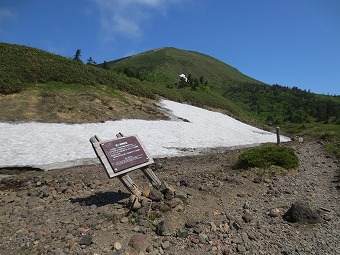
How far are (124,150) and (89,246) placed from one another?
3.08 meters

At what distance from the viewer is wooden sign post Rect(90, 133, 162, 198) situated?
333 inches

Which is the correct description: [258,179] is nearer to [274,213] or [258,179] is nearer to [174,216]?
[274,213]

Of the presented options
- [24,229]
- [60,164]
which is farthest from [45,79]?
[24,229]

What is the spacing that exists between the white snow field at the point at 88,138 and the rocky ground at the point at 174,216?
325 cm

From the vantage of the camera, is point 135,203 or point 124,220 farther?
point 135,203

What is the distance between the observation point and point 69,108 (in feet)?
78.1

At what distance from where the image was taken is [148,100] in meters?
33.8

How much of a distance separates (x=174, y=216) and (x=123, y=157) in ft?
7.26

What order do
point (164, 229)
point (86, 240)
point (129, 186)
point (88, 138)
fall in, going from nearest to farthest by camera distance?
point (86, 240) < point (164, 229) < point (129, 186) < point (88, 138)

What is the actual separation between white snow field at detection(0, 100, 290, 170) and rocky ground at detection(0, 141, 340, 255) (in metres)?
3.25

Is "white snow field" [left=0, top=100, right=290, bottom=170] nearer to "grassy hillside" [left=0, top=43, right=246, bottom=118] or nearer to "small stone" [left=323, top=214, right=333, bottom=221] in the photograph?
"grassy hillside" [left=0, top=43, right=246, bottom=118]

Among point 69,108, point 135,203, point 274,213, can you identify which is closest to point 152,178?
point 135,203

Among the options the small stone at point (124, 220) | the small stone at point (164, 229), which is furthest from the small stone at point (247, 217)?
the small stone at point (124, 220)

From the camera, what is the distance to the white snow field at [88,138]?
1513 cm
